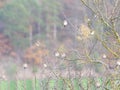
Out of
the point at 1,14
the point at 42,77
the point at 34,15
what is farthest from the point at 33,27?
the point at 42,77

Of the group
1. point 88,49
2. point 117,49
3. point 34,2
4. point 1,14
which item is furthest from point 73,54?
point 34,2

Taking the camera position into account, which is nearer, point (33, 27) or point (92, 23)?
point (92, 23)

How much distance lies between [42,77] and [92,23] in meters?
1.10

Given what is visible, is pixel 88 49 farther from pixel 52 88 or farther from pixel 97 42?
pixel 52 88

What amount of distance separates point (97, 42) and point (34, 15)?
3149cm

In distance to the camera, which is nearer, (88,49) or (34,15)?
(88,49)

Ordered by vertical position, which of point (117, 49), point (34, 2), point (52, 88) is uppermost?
point (34, 2)

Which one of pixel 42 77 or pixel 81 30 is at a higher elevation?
pixel 81 30

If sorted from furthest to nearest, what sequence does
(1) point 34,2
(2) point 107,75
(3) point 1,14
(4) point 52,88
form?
1. (1) point 34,2
2. (3) point 1,14
3. (4) point 52,88
4. (2) point 107,75

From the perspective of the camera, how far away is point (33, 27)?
3866 centimetres

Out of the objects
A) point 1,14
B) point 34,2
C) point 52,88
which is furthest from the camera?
point 34,2

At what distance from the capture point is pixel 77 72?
26.0ft

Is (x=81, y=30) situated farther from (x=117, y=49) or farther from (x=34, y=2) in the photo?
(x=34, y=2)

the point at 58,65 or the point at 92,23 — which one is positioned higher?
the point at 92,23
